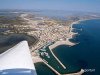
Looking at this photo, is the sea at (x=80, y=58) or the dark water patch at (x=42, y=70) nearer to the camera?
the dark water patch at (x=42, y=70)

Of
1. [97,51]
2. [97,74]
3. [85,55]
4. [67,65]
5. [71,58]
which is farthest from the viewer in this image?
[97,51]

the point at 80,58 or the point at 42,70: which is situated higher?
the point at 42,70

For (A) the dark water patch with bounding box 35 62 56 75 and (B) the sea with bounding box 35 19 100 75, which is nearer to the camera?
(A) the dark water patch with bounding box 35 62 56 75

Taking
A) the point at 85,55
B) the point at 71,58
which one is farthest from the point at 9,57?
the point at 85,55

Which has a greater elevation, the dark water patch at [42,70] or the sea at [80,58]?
the dark water patch at [42,70]

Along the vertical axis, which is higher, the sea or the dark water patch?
the dark water patch

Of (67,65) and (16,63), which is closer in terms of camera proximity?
(16,63)

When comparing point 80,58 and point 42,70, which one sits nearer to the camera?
point 42,70

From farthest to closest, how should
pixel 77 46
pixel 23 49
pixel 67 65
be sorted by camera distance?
pixel 77 46
pixel 67 65
pixel 23 49

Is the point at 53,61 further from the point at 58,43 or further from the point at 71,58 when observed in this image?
the point at 58,43

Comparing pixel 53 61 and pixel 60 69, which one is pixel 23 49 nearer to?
pixel 60 69

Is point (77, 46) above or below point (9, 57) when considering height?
below
